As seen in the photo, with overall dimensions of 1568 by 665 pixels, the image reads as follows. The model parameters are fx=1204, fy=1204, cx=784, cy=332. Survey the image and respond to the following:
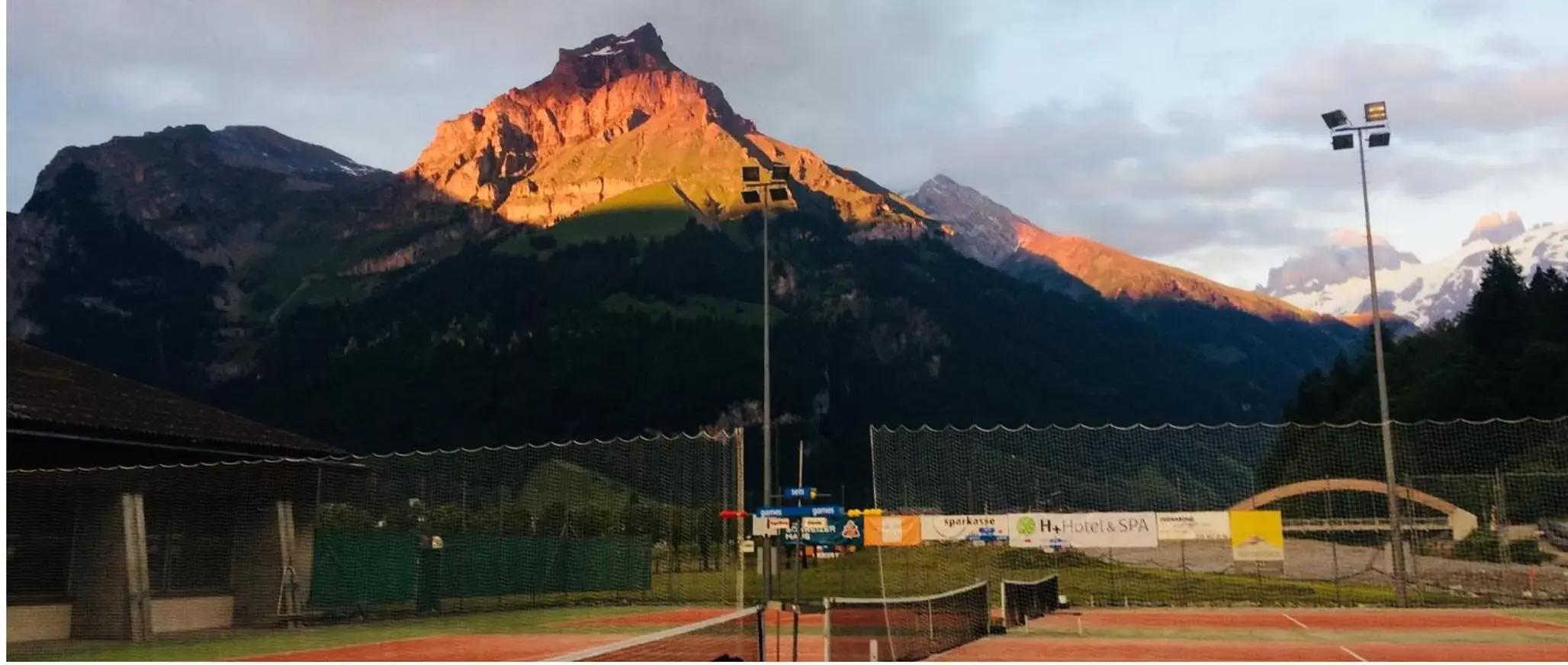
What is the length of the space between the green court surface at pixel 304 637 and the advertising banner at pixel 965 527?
5.98m

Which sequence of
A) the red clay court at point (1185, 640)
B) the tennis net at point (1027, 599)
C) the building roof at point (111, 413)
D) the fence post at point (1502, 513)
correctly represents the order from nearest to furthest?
1. the red clay court at point (1185, 640)
2. the tennis net at point (1027, 599)
3. the building roof at point (111, 413)
4. the fence post at point (1502, 513)

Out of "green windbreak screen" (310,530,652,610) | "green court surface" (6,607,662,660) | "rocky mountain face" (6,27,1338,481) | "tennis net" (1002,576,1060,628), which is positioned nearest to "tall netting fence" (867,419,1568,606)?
"tennis net" (1002,576,1060,628)

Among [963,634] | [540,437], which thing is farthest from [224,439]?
[540,437]

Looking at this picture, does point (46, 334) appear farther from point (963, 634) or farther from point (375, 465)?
point (963, 634)

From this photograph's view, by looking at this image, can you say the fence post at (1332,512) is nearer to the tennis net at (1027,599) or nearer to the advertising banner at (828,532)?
the tennis net at (1027,599)

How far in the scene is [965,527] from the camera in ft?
73.5

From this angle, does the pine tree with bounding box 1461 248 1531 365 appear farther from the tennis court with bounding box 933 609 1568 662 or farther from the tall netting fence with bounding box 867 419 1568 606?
the tennis court with bounding box 933 609 1568 662

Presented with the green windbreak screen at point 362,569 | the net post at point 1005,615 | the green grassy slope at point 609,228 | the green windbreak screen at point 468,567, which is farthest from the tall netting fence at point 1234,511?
the green grassy slope at point 609,228

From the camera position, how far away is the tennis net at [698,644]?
29.0 ft

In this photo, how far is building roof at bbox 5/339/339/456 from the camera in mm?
20125

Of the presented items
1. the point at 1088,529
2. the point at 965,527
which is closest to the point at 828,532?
the point at 965,527

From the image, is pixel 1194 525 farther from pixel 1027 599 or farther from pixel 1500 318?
pixel 1500 318

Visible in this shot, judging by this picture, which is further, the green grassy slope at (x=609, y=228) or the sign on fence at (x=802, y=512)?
the green grassy slope at (x=609, y=228)

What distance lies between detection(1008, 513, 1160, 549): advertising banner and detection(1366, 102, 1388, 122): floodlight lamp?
427 inches
